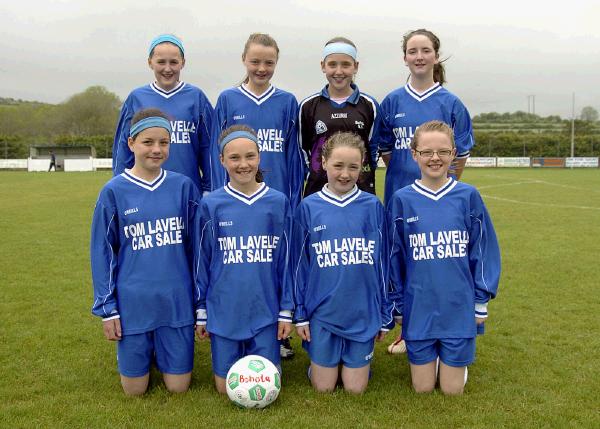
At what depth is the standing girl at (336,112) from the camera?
4309 millimetres

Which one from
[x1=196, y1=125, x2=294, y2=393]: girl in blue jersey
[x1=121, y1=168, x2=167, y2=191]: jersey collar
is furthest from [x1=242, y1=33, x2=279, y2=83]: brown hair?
[x1=121, y1=168, x2=167, y2=191]: jersey collar

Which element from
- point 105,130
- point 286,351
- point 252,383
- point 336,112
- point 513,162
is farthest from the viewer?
point 105,130

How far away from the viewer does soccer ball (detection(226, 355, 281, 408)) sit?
3549 mm

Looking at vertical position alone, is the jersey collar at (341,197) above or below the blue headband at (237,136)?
below

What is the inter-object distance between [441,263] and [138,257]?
2.06m

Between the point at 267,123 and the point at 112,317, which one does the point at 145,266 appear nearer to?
the point at 112,317

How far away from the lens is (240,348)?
389 cm

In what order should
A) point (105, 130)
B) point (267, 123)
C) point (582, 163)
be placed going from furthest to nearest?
point (105, 130) → point (582, 163) → point (267, 123)

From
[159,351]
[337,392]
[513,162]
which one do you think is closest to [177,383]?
[159,351]

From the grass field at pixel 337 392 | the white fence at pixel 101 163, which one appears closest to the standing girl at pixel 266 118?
the grass field at pixel 337 392

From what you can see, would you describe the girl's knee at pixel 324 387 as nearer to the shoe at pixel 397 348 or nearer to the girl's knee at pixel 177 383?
the girl's knee at pixel 177 383

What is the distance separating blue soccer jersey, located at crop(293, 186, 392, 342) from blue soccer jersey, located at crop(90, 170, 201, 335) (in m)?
0.86

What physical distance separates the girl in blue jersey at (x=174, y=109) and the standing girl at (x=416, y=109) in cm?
148

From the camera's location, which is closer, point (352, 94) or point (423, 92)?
point (352, 94)
